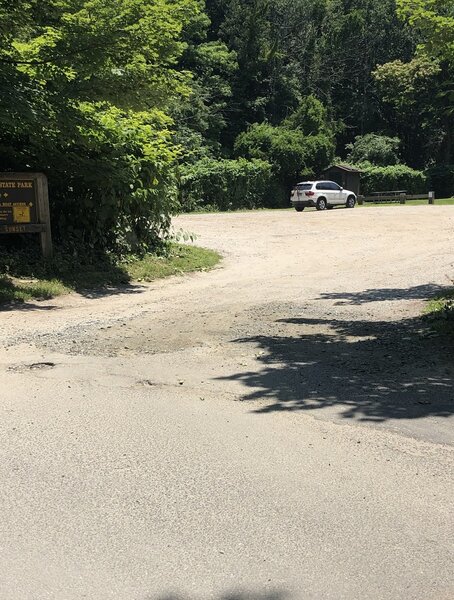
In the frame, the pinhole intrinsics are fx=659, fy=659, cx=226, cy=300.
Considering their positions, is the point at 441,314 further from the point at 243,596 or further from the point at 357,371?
the point at 243,596

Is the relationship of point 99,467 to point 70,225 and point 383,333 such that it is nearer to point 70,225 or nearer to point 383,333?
point 383,333

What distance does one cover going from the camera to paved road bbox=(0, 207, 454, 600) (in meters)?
3.23

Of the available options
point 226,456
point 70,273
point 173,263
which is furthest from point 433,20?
point 173,263

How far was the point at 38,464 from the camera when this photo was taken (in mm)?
4457

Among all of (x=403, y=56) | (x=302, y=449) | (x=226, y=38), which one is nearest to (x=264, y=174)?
(x=226, y=38)

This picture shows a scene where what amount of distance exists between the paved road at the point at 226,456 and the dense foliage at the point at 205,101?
189 inches

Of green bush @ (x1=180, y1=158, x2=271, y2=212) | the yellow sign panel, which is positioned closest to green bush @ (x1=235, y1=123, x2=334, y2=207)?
green bush @ (x1=180, y1=158, x2=271, y2=212)

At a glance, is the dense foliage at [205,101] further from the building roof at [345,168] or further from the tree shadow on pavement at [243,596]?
the tree shadow on pavement at [243,596]

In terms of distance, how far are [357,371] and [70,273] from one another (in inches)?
325

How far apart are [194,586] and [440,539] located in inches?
54.0

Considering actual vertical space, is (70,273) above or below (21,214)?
below

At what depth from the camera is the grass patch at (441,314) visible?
8414 millimetres

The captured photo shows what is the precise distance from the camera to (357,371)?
689 cm

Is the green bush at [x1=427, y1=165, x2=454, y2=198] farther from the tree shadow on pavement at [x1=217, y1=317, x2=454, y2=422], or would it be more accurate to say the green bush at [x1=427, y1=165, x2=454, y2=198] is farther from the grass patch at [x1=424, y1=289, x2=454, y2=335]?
the tree shadow on pavement at [x1=217, y1=317, x2=454, y2=422]
